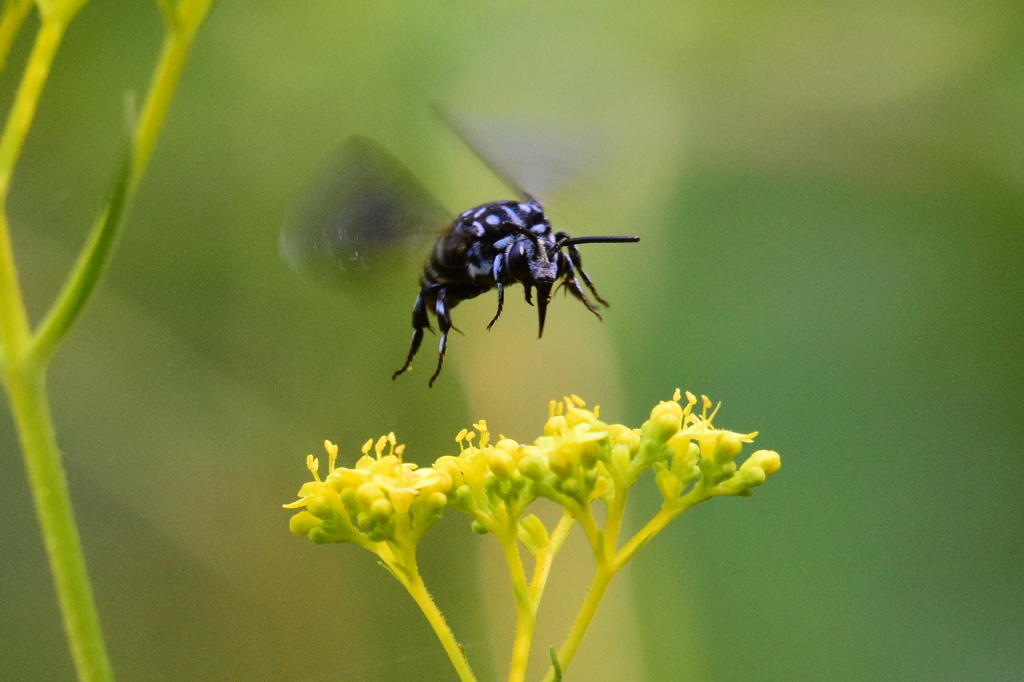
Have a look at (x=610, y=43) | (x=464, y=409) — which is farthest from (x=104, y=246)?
(x=610, y=43)

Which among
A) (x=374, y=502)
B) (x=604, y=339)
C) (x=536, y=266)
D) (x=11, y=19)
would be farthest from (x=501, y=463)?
(x=604, y=339)

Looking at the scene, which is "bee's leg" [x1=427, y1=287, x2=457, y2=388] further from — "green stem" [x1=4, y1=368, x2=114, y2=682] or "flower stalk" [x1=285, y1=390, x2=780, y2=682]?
"green stem" [x1=4, y1=368, x2=114, y2=682]

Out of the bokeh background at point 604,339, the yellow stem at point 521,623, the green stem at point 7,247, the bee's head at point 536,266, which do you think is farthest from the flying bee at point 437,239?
the bokeh background at point 604,339

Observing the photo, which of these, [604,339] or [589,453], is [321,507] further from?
[604,339]

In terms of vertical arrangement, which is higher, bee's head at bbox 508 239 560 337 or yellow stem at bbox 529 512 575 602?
bee's head at bbox 508 239 560 337

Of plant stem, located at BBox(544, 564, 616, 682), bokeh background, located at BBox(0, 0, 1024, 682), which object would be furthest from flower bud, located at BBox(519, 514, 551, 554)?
bokeh background, located at BBox(0, 0, 1024, 682)

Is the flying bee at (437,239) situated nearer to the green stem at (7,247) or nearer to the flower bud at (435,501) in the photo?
the flower bud at (435,501)

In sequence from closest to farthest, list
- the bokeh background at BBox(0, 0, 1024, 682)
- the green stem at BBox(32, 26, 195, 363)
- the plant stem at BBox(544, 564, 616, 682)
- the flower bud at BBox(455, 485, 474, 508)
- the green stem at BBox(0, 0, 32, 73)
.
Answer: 1. the green stem at BBox(32, 26, 195, 363)
2. the green stem at BBox(0, 0, 32, 73)
3. the plant stem at BBox(544, 564, 616, 682)
4. the flower bud at BBox(455, 485, 474, 508)
5. the bokeh background at BBox(0, 0, 1024, 682)
